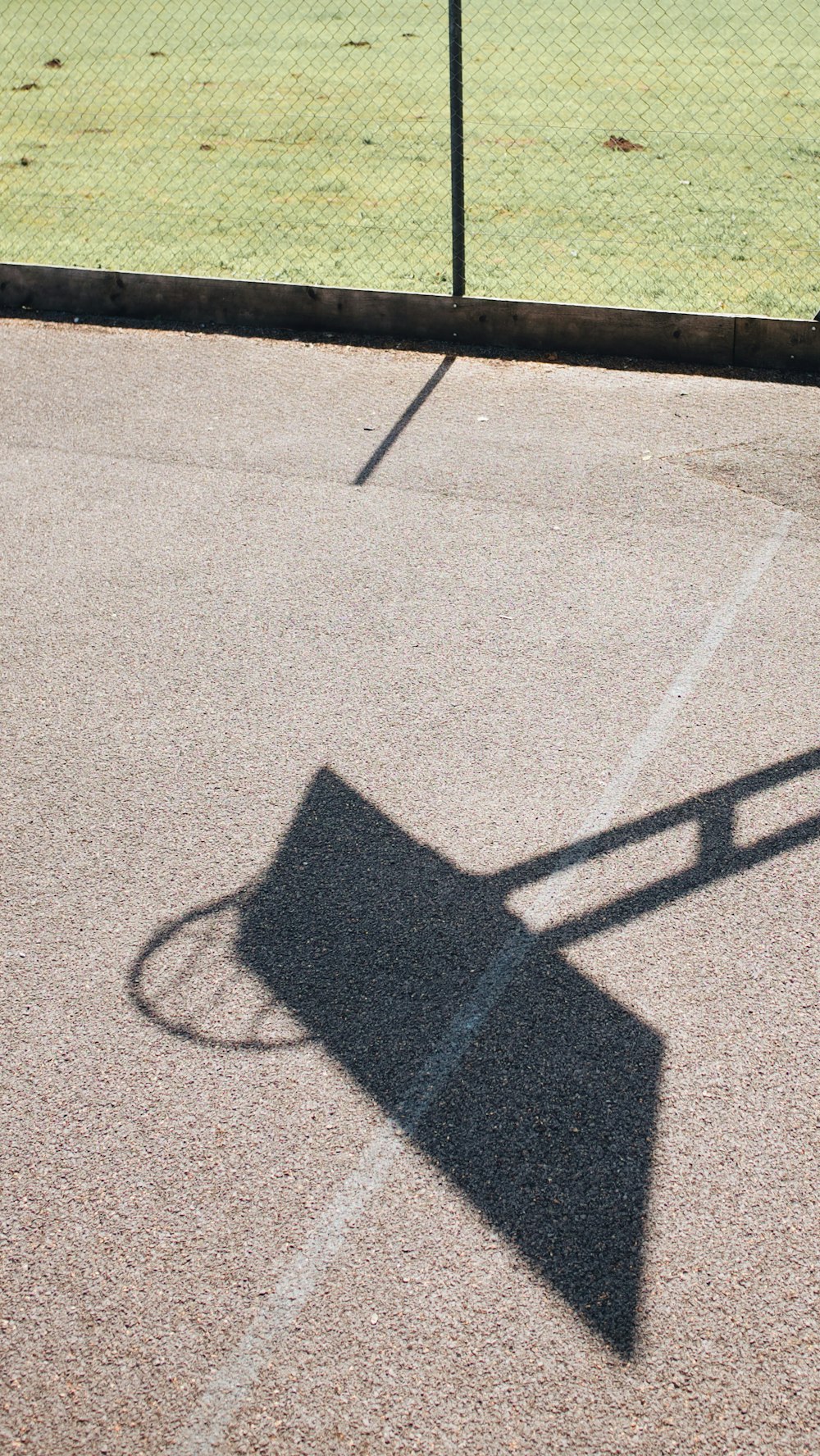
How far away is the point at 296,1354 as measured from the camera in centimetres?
292

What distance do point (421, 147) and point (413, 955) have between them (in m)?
13.5

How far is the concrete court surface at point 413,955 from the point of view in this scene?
115 inches

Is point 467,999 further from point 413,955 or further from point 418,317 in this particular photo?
point 418,317

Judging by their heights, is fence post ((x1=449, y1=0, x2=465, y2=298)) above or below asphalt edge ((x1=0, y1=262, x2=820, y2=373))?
above

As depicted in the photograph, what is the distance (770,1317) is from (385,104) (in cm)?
1740

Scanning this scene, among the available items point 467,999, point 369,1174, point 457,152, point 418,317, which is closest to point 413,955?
point 467,999

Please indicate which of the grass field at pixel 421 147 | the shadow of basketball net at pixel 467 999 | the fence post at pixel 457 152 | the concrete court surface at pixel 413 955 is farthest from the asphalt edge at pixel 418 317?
the shadow of basketball net at pixel 467 999

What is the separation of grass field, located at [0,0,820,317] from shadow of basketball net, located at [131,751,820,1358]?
21.2ft

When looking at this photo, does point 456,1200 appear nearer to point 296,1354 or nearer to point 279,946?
point 296,1354

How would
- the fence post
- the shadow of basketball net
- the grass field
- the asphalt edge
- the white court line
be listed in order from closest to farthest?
1. the white court line
2. the shadow of basketball net
3. the fence post
4. the asphalt edge
5. the grass field

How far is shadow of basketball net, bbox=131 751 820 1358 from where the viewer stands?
3232 millimetres

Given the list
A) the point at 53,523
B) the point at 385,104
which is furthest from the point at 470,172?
the point at 53,523

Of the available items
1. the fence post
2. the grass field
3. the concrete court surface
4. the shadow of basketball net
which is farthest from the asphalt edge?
the shadow of basketball net

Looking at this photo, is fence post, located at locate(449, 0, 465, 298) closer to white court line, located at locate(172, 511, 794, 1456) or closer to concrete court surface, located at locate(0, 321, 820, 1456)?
concrete court surface, located at locate(0, 321, 820, 1456)
